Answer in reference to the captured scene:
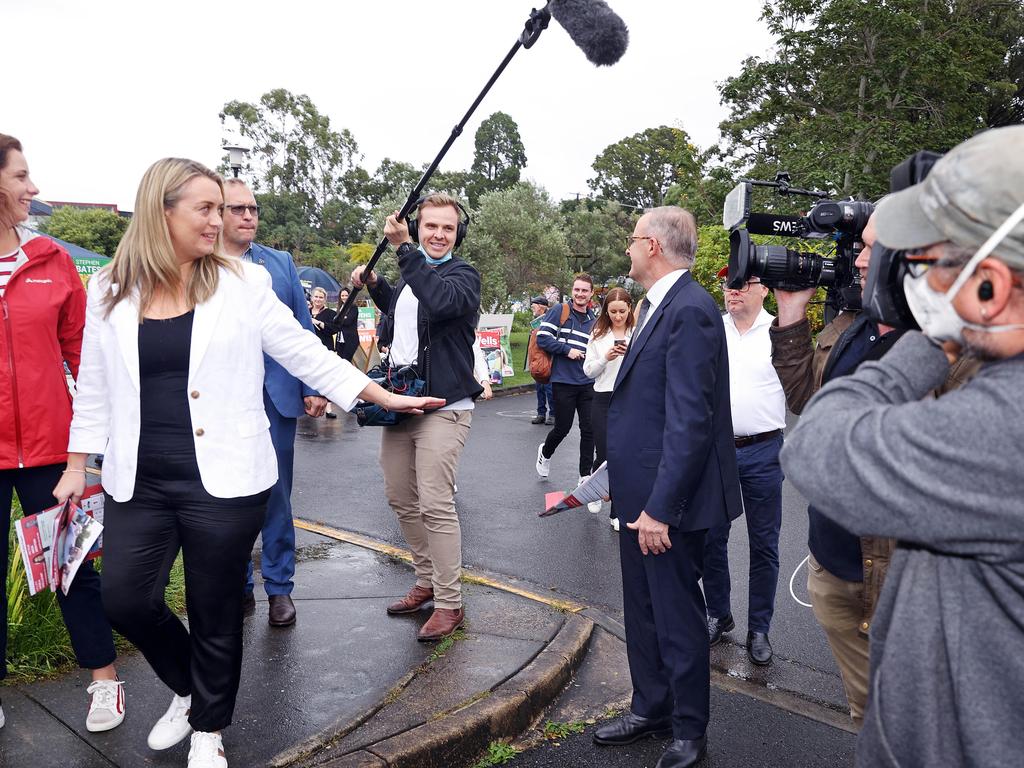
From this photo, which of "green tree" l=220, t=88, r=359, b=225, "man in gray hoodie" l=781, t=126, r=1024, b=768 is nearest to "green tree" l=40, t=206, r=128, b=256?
"green tree" l=220, t=88, r=359, b=225

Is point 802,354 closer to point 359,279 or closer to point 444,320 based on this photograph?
point 444,320

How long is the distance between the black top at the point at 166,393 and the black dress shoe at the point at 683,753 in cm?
211

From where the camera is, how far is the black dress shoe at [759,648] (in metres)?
4.11

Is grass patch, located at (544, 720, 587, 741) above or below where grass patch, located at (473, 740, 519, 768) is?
below

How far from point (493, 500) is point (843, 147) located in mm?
16572

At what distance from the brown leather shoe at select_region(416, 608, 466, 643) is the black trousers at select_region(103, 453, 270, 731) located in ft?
4.03

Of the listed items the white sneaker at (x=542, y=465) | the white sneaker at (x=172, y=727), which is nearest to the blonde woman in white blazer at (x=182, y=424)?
the white sneaker at (x=172, y=727)

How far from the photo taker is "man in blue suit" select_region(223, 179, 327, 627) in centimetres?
416

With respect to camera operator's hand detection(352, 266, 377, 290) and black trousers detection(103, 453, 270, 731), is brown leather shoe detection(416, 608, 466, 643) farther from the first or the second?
camera operator's hand detection(352, 266, 377, 290)

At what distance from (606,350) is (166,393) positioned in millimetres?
4197

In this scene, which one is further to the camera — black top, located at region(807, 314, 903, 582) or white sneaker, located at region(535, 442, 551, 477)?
white sneaker, located at region(535, 442, 551, 477)

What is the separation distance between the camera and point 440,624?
4.03 m

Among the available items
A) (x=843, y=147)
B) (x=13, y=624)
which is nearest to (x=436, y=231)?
(x=13, y=624)

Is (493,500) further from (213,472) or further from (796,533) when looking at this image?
(213,472)
